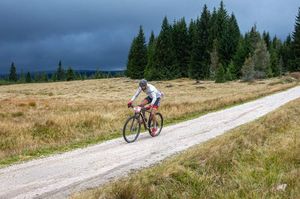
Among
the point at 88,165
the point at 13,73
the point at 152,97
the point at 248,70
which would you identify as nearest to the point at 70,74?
the point at 13,73

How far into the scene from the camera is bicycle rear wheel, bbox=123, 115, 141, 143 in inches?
582

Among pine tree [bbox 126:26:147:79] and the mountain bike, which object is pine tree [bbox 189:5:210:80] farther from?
the mountain bike

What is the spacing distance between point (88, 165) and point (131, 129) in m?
4.76

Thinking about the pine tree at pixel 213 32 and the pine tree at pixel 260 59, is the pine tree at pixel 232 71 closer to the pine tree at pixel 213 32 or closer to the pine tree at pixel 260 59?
the pine tree at pixel 260 59

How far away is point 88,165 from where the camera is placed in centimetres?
1062

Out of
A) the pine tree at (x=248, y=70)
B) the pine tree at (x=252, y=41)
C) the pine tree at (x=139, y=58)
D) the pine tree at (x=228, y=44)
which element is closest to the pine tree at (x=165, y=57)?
the pine tree at (x=139, y=58)

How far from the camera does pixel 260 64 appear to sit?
300 ft

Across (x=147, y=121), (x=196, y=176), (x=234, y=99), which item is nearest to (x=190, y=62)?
(x=234, y=99)

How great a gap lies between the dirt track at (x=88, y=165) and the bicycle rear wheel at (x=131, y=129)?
241 mm

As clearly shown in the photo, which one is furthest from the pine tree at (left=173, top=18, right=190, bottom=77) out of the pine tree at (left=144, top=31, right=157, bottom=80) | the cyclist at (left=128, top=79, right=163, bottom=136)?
the cyclist at (left=128, top=79, right=163, bottom=136)

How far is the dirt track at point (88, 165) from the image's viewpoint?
845 cm

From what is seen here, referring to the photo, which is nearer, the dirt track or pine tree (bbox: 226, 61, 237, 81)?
the dirt track

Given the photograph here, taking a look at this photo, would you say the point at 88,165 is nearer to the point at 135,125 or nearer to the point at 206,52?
the point at 135,125

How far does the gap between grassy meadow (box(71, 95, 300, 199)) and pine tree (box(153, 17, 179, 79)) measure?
89153mm
